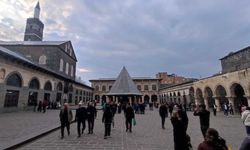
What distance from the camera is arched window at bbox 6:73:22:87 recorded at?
47.8 ft

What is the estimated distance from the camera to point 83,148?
487 centimetres

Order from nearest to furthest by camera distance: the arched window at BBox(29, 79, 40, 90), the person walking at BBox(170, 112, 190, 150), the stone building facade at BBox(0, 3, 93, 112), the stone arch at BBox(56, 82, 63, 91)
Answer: the person walking at BBox(170, 112, 190, 150)
the stone building facade at BBox(0, 3, 93, 112)
the arched window at BBox(29, 79, 40, 90)
the stone arch at BBox(56, 82, 63, 91)

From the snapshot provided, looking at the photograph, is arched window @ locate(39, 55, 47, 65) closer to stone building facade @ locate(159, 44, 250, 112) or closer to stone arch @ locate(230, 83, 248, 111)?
stone building facade @ locate(159, 44, 250, 112)

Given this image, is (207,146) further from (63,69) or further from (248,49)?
(63,69)

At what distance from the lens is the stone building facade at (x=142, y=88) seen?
4650 centimetres

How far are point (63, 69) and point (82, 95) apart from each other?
32.5 ft

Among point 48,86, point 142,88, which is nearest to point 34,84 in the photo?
point 48,86

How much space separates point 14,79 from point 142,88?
119ft

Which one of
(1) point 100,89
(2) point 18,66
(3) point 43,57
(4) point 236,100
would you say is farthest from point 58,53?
(4) point 236,100

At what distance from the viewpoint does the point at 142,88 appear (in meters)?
47.2

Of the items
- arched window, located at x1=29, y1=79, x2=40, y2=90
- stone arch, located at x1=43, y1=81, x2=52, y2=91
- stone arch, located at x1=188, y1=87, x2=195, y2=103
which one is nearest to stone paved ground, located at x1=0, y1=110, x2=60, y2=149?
arched window, located at x1=29, y1=79, x2=40, y2=90

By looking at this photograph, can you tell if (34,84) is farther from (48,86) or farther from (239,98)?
(239,98)

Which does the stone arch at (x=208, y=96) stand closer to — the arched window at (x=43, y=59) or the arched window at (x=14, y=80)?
the arched window at (x=14, y=80)

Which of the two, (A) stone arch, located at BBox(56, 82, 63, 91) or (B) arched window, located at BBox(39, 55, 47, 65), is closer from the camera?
(A) stone arch, located at BBox(56, 82, 63, 91)
